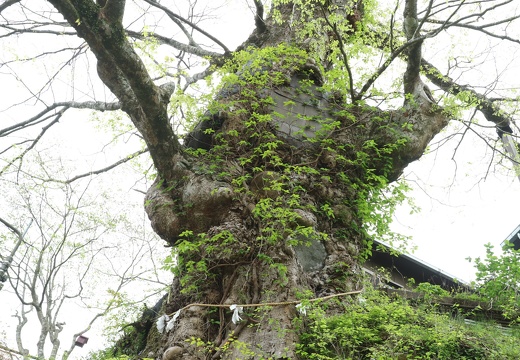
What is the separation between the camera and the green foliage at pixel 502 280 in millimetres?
5475

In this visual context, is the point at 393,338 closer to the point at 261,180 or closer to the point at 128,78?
the point at 261,180

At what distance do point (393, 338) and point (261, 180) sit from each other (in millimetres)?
2384

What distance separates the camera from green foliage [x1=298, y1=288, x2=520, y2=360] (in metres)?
3.65

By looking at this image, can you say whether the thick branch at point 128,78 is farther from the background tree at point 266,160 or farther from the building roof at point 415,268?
the building roof at point 415,268

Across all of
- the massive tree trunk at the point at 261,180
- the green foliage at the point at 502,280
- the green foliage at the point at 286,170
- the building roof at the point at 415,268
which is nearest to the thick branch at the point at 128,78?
the massive tree trunk at the point at 261,180

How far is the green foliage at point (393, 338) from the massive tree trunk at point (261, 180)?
26 centimetres

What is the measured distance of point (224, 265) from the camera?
478 cm

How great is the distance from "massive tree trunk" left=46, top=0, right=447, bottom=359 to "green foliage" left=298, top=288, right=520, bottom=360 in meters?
0.26

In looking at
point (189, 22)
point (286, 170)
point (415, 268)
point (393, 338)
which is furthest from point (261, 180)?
point (415, 268)

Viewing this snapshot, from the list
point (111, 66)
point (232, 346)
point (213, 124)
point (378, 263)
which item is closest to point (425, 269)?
point (378, 263)

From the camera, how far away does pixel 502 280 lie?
6062 mm

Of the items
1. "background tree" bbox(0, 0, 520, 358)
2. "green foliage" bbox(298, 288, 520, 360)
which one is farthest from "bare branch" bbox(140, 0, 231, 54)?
"green foliage" bbox(298, 288, 520, 360)

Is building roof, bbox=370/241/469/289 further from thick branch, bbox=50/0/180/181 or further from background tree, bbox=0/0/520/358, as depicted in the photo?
thick branch, bbox=50/0/180/181

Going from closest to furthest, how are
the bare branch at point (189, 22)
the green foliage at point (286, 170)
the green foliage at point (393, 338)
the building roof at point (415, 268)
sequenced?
the green foliage at point (393, 338), the green foliage at point (286, 170), the bare branch at point (189, 22), the building roof at point (415, 268)
